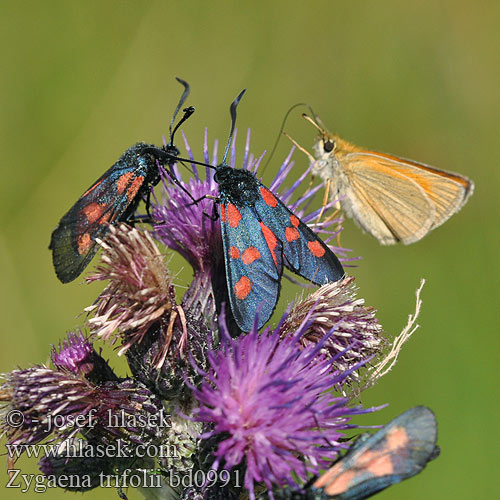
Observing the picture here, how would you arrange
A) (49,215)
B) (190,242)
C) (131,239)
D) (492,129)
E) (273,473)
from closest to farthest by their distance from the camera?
(273,473), (131,239), (190,242), (49,215), (492,129)

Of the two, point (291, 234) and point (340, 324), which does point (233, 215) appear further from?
point (340, 324)

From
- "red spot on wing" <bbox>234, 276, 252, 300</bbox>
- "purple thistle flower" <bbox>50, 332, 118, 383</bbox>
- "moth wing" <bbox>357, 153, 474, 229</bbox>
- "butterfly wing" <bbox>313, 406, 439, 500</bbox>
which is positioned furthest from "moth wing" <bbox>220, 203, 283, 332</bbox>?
"moth wing" <bbox>357, 153, 474, 229</bbox>

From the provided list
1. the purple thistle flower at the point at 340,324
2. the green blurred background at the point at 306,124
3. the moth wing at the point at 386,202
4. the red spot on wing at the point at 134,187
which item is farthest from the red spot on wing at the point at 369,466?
the moth wing at the point at 386,202

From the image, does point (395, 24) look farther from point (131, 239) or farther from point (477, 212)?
point (131, 239)

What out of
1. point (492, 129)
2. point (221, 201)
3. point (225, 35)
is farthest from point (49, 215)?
point (492, 129)

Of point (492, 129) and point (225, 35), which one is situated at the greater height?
point (225, 35)

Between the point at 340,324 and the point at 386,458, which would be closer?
the point at 386,458

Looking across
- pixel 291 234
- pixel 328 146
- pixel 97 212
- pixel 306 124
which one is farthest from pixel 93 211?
pixel 306 124

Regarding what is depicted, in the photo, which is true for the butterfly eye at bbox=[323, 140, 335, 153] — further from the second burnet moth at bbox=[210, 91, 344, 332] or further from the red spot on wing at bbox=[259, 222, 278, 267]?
the red spot on wing at bbox=[259, 222, 278, 267]
